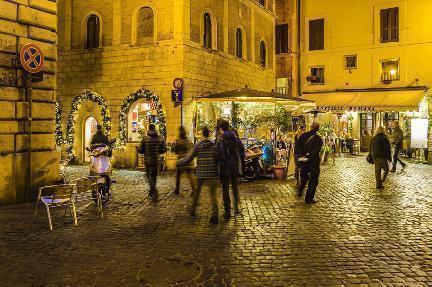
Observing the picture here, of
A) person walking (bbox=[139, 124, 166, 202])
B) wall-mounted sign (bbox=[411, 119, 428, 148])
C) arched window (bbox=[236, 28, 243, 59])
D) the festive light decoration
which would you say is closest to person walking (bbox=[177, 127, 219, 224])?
person walking (bbox=[139, 124, 166, 202])

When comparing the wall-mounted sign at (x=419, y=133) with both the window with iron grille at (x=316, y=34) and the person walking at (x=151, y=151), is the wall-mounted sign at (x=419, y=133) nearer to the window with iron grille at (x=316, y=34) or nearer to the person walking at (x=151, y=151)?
the window with iron grille at (x=316, y=34)

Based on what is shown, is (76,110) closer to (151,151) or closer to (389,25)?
(151,151)

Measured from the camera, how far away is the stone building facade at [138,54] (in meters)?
18.2

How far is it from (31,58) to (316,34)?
24.6 m

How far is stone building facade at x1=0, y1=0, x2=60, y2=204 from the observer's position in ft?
34.5

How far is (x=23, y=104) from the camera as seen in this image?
1095cm

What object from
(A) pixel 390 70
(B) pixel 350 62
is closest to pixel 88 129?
(B) pixel 350 62

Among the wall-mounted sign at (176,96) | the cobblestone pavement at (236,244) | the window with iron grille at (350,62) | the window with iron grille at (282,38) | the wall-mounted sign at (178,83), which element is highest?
the window with iron grille at (282,38)

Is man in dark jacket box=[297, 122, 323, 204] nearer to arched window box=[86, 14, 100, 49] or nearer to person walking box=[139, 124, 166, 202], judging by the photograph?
person walking box=[139, 124, 166, 202]

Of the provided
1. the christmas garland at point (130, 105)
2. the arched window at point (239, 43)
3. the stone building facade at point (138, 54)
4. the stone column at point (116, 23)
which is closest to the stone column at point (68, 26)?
the stone building facade at point (138, 54)

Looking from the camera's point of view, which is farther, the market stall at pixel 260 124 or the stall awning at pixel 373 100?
the stall awning at pixel 373 100

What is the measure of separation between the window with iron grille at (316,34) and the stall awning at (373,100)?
11.1ft

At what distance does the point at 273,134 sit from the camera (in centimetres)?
1579

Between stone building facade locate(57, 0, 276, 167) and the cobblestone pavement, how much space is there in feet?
26.2
